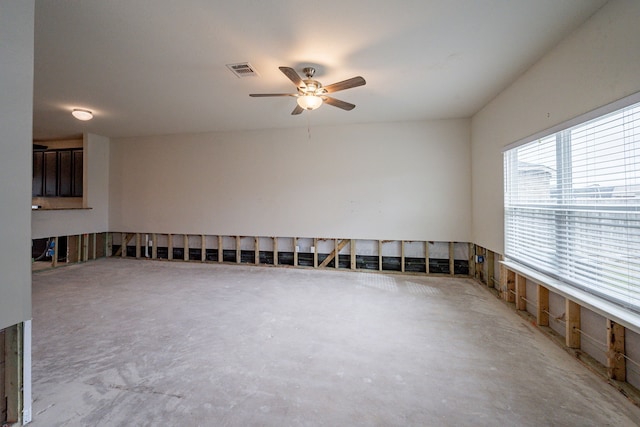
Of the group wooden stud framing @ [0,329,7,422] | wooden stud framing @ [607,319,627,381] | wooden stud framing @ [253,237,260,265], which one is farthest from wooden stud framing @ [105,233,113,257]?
wooden stud framing @ [607,319,627,381]

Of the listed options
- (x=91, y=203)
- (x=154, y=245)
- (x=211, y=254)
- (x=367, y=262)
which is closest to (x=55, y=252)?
(x=91, y=203)

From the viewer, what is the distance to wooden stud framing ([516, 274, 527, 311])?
3.07 meters

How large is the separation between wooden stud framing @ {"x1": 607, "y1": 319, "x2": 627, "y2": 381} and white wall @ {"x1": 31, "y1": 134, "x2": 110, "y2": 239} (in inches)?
313

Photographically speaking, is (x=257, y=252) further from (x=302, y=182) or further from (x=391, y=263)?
(x=391, y=263)

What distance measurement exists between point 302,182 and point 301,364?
3615 mm

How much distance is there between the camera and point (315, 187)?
5.14m

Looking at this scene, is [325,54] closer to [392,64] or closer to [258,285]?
[392,64]

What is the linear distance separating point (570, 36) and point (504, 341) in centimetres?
275

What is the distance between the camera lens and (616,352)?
1.88 meters

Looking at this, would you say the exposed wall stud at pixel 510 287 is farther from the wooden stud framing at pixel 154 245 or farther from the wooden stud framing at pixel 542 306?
the wooden stud framing at pixel 154 245

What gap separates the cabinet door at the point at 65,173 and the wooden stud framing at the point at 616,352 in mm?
9041

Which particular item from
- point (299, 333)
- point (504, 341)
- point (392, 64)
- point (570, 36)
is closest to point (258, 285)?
point (299, 333)

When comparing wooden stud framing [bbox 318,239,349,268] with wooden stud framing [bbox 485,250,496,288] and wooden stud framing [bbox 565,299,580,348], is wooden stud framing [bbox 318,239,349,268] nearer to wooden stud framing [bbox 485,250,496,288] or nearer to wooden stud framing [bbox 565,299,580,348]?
wooden stud framing [bbox 485,250,496,288]

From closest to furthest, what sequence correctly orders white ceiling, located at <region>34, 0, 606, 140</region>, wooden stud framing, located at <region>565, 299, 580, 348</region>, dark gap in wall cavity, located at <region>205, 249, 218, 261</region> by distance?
white ceiling, located at <region>34, 0, 606, 140</region> → wooden stud framing, located at <region>565, 299, 580, 348</region> → dark gap in wall cavity, located at <region>205, 249, 218, 261</region>
